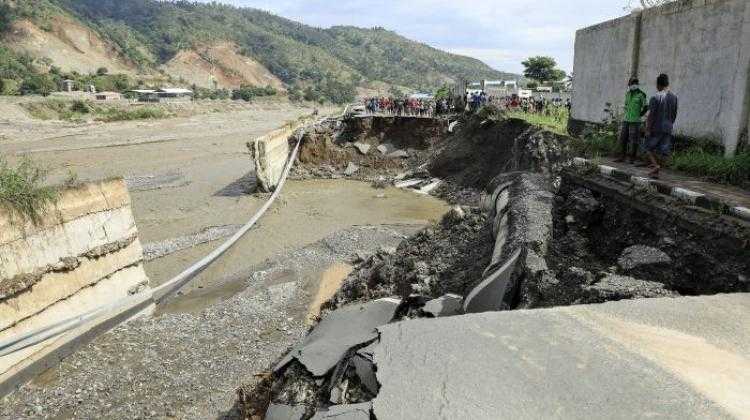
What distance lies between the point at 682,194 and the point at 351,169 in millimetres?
20053

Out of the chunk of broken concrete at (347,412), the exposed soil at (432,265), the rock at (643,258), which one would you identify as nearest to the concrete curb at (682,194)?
the rock at (643,258)

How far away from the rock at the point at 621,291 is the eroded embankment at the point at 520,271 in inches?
0.5

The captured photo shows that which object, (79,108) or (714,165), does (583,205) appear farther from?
(79,108)

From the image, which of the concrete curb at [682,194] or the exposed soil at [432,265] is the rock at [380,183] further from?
the concrete curb at [682,194]

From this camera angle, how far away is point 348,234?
14164mm

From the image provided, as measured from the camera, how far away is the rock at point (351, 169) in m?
25.1

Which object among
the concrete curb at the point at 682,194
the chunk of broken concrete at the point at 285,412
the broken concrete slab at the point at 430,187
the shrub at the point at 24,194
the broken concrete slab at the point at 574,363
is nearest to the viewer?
the broken concrete slab at the point at 574,363

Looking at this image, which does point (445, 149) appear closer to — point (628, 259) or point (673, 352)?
point (628, 259)

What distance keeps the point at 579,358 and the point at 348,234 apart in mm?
11154

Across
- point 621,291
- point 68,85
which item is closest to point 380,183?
point 621,291

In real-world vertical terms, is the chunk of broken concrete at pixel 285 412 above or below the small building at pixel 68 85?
below

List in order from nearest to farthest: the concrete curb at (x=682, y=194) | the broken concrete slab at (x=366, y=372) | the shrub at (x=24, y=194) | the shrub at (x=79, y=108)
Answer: the broken concrete slab at (x=366, y=372) → the concrete curb at (x=682, y=194) → the shrub at (x=24, y=194) → the shrub at (x=79, y=108)

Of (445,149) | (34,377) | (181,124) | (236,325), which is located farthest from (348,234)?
(181,124)

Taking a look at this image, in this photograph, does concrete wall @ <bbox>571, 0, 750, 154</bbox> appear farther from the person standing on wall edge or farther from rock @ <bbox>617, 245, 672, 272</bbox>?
rock @ <bbox>617, 245, 672, 272</bbox>
